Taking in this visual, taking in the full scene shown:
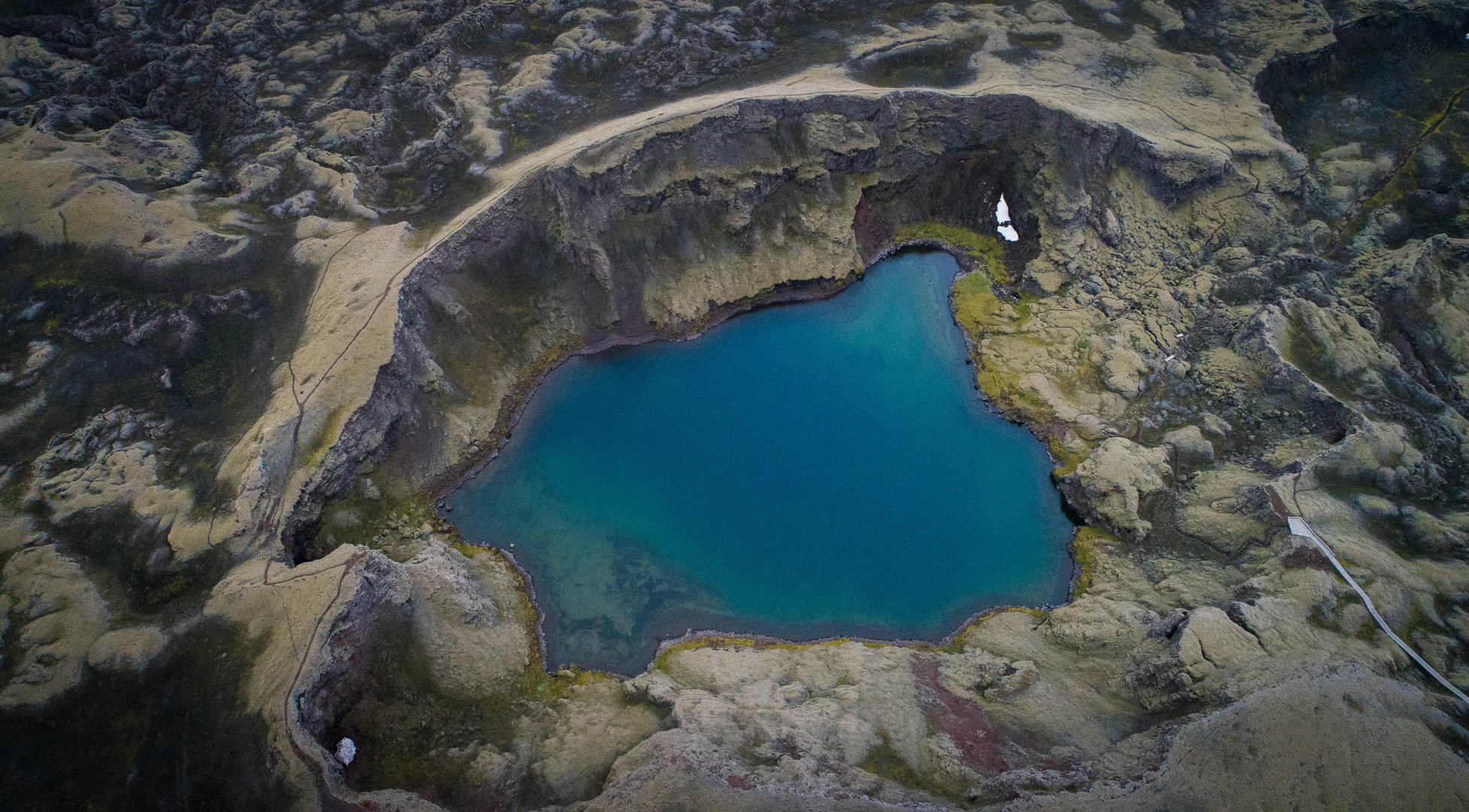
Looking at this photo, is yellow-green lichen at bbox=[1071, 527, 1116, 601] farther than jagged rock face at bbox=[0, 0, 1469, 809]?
Yes

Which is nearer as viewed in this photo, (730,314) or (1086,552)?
(1086,552)

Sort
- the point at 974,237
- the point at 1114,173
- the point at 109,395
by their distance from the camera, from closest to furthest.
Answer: the point at 109,395
the point at 1114,173
the point at 974,237

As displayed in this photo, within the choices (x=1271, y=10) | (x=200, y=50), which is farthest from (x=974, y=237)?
(x=200, y=50)

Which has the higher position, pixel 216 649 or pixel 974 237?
pixel 974 237

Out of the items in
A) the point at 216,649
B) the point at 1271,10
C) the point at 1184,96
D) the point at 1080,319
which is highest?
the point at 1271,10

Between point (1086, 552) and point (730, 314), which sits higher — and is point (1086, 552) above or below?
below

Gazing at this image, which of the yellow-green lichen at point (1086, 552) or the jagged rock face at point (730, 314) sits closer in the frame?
the jagged rock face at point (730, 314)

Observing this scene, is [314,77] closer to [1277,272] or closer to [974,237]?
[974,237]

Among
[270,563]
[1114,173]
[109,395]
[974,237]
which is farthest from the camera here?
[974,237]
